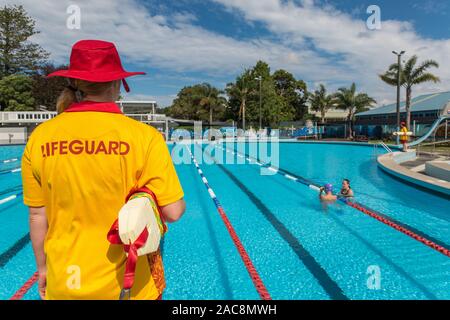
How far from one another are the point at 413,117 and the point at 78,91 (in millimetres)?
37388

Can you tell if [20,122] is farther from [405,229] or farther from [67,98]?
[67,98]

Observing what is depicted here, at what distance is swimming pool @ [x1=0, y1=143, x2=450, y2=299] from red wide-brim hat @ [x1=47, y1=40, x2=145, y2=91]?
11.8 feet

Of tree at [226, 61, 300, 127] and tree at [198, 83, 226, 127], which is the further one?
tree at [198, 83, 226, 127]

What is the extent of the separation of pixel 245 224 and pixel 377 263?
116 inches

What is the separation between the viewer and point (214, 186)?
1145 cm

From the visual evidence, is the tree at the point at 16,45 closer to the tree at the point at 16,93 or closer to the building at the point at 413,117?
the tree at the point at 16,93

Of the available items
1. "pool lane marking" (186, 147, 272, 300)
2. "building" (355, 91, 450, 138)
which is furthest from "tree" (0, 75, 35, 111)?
"building" (355, 91, 450, 138)

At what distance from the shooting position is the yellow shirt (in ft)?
3.81

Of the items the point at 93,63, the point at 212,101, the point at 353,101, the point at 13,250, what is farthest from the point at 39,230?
the point at 212,101

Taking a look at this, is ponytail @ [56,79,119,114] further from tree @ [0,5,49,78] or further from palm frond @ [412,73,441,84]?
tree @ [0,5,49,78]

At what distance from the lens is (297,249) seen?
18.2 ft
